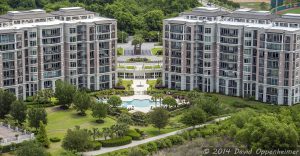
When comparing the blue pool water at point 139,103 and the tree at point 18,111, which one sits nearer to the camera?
the tree at point 18,111

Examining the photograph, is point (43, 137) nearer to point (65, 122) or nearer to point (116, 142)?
point (116, 142)

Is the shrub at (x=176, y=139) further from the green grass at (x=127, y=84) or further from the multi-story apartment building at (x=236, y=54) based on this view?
the green grass at (x=127, y=84)

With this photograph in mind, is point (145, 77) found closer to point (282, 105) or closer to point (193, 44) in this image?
point (193, 44)

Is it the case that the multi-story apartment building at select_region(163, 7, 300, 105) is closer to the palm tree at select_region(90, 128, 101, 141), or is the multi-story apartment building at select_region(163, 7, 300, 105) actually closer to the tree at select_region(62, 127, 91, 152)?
the palm tree at select_region(90, 128, 101, 141)

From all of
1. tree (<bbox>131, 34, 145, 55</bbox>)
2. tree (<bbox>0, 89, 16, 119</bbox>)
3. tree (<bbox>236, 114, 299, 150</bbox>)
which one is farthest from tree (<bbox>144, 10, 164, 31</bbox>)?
tree (<bbox>236, 114, 299, 150</bbox>)

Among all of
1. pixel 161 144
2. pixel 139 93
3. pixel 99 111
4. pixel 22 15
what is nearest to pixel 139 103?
pixel 139 93

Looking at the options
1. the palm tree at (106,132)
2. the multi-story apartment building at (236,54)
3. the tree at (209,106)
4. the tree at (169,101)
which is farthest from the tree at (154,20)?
the palm tree at (106,132)
